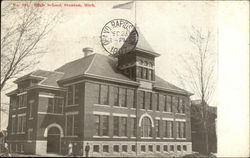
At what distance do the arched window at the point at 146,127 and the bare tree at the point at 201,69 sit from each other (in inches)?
66.1

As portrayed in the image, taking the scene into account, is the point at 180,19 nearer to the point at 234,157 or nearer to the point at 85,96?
the point at 85,96

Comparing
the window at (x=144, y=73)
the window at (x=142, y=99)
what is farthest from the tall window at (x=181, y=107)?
the window at (x=144, y=73)

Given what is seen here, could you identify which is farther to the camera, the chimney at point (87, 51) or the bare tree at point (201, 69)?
the bare tree at point (201, 69)

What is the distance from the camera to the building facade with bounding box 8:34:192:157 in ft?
36.8

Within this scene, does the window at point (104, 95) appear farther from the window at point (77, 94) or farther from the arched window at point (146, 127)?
the arched window at point (146, 127)

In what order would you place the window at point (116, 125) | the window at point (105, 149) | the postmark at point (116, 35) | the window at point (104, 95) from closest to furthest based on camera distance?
1. the postmark at point (116, 35)
2. the window at point (105, 149)
3. the window at point (104, 95)
4. the window at point (116, 125)

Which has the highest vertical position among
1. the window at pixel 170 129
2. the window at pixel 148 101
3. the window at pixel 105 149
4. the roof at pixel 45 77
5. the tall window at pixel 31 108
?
the roof at pixel 45 77

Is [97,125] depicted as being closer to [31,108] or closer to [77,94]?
[77,94]

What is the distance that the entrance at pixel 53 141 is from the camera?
1109 cm

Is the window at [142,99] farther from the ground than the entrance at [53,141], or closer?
farther from the ground

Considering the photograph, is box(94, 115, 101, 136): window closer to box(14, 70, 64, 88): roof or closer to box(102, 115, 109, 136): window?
box(102, 115, 109, 136): window

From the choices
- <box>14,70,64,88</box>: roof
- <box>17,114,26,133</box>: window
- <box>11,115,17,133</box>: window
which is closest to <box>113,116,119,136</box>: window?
<box>14,70,64,88</box>: roof

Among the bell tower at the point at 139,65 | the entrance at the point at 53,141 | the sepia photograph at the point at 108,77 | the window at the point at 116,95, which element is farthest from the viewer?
the bell tower at the point at 139,65

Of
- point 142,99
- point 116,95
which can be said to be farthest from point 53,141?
point 142,99
